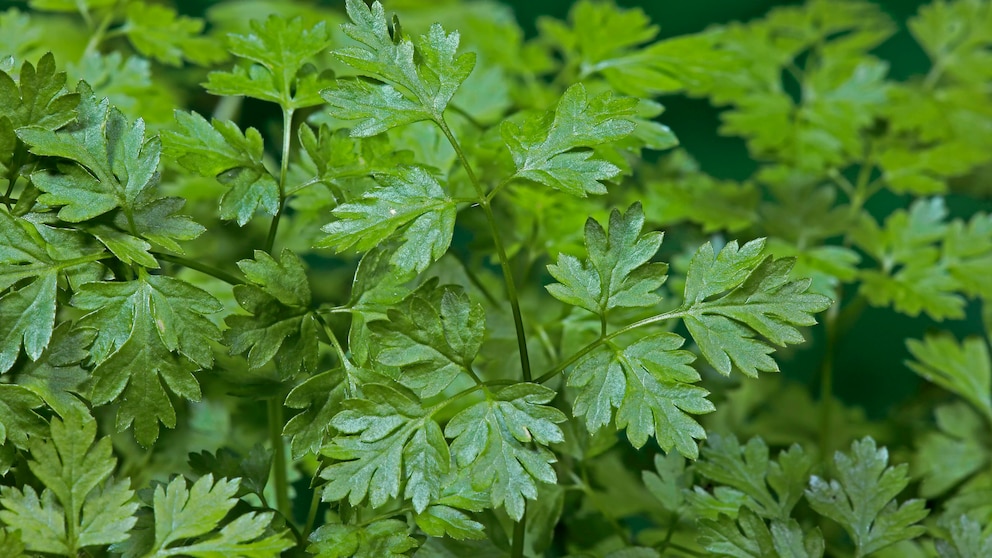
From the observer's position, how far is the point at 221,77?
2.50ft

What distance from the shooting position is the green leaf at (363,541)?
622mm

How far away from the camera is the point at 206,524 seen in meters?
0.59

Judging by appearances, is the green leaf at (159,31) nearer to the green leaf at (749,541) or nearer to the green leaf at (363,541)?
the green leaf at (363,541)

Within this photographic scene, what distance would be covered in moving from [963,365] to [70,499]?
0.95 m

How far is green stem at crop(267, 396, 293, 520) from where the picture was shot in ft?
2.50

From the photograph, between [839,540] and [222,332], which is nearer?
[222,332]

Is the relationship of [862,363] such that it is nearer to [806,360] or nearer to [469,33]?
[806,360]

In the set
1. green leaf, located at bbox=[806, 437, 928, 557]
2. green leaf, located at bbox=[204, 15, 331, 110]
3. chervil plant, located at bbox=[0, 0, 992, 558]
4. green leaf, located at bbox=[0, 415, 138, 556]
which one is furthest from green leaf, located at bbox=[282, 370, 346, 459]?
green leaf, located at bbox=[806, 437, 928, 557]

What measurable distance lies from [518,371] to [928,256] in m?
0.56

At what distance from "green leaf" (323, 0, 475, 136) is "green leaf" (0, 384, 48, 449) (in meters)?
0.28

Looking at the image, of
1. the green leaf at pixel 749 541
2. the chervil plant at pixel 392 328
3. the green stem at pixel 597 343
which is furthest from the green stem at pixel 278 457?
the green leaf at pixel 749 541

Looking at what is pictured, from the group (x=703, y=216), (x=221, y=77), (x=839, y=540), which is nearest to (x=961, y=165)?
(x=703, y=216)

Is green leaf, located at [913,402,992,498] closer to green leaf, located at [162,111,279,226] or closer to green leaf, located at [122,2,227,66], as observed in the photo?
green leaf, located at [162,111,279,226]

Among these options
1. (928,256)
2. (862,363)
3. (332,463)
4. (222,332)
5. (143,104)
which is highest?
(143,104)
